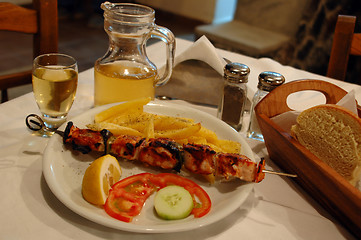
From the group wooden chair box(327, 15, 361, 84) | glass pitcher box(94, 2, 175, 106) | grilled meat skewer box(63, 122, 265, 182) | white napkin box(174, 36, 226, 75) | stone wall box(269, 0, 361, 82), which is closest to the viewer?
grilled meat skewer box(63, 122, 265, 182)

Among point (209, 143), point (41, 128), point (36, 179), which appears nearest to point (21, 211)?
point (36, 179)

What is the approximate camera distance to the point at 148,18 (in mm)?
1108

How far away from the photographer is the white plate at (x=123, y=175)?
72cm

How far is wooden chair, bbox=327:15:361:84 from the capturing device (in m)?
1.76

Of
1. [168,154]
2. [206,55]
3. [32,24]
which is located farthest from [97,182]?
[32,24]

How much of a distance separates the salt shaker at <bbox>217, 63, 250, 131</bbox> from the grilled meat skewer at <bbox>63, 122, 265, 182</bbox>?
0.34 metres

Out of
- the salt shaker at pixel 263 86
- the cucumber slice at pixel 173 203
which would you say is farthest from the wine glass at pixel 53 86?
the salt shaker at pixel 263 86

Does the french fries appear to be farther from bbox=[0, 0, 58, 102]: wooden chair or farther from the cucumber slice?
bbox=[0, 0, 58, 102]: wooden chair

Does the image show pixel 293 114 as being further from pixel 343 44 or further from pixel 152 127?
pixel 343 44

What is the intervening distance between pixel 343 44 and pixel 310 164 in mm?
1129

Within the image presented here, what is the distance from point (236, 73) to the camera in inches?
45.8

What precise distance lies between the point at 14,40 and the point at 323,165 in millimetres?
4300

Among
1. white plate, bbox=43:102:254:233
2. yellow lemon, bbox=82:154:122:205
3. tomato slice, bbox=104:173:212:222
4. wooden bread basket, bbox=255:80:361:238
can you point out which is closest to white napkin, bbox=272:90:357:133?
wooden bread basket, bbox=255:80:361:238

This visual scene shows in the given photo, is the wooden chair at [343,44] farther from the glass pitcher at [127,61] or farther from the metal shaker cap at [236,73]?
the glass pitcher at [127,61]
